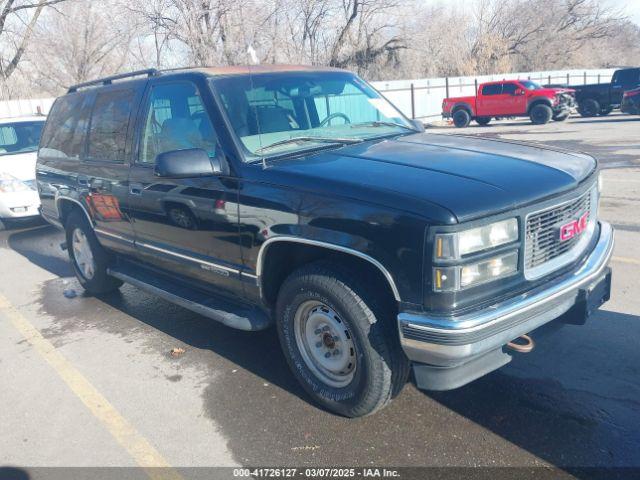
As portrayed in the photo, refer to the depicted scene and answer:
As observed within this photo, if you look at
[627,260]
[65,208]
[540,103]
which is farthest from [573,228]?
[540,103]

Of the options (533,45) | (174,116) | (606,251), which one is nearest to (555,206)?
(606,251)

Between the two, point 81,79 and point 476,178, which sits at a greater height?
point 81,79

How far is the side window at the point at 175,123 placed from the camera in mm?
4148

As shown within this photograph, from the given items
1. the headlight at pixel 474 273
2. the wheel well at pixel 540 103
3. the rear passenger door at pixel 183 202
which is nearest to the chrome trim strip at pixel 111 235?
the rear passenger door at pixel 183 202

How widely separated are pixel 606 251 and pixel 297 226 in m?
1.97

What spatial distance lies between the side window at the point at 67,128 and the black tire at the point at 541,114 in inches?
812

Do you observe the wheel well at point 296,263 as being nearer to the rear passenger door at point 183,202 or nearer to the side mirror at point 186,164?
the rear passenger door at point 183,202

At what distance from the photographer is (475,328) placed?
2.89 meters

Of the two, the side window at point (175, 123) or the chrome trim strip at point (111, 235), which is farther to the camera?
the chrome trim strip at point (111, 235)

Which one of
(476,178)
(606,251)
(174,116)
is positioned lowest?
(606,251)

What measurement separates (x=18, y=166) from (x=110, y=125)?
5283 mm

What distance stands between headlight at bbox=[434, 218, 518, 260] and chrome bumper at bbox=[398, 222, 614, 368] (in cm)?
31

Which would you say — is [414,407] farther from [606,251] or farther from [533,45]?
[533,45]

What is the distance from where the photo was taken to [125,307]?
5957 millimetres
